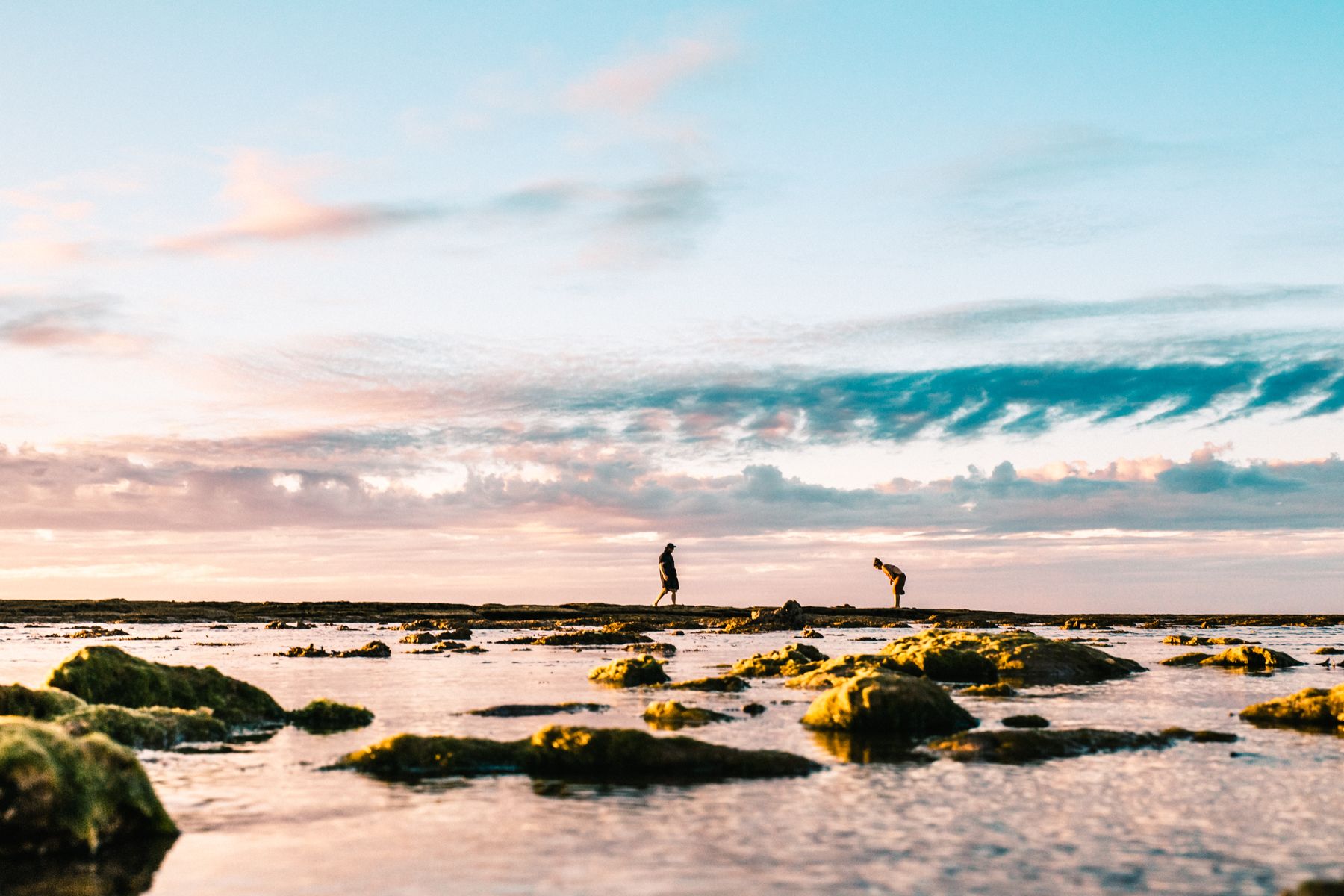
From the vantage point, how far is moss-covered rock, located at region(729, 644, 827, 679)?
113 ft

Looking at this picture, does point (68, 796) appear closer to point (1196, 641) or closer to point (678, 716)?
point (678, 716)

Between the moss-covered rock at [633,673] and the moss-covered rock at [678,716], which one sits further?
the moss-covered rock at [633,673]

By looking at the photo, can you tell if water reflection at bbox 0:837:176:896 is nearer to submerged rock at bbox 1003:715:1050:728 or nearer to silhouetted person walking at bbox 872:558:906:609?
submerged rock at bbox 1003:715:1050:728

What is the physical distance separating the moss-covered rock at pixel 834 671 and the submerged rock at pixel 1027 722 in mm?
7309

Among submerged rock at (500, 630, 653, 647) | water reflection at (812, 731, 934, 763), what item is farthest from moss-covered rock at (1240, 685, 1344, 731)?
submerged rock at (500, 630, 653, 647)

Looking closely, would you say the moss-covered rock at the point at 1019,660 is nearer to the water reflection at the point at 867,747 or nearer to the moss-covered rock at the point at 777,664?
the moss-covered rock at the point at 777,664

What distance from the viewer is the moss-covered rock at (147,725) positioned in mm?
19844

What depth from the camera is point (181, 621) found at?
8500cm

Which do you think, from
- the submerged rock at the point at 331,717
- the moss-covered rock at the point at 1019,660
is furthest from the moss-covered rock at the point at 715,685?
the submerged rock at the point at 331,717

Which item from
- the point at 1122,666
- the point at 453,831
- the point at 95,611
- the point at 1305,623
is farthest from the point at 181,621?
the point at 1305,623

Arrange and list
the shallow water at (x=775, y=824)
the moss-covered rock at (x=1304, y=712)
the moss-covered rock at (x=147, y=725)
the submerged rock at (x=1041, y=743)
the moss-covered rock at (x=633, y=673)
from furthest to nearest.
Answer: the moss-covered rock at (x=633, y=673) → the moss-covered rock at (x=1304, y=712) → the moss-covered rock at (x=147, y=725) → the submerged rock at (x=1041, y=743) → the shallow water at (x=775, y=824)

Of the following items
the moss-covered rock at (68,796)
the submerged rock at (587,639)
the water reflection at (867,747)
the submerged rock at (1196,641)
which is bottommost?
the submerged rock at (1196,641)

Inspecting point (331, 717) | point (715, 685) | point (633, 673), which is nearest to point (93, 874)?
point (331, 717)

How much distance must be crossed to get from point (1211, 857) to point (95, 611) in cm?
9854
